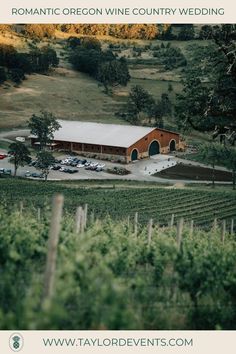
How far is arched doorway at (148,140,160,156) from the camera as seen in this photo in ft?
141

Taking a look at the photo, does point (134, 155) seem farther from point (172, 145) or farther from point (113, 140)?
point (172, 145)

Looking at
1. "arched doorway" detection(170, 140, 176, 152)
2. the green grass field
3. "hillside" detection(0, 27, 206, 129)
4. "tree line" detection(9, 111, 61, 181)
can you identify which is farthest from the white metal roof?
the green grass field

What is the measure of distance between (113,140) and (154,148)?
4.21m

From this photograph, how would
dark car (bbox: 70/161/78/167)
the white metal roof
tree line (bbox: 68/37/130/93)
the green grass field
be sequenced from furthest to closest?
tree line (bbox: 68/37/130/93) < the white metal roof < dark car (bbox: 70/161/78/167) < the green grass field

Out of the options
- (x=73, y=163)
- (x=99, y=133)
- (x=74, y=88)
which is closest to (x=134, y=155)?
(x=99, y=133)

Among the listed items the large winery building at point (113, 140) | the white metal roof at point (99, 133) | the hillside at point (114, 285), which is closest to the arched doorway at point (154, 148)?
the large winery building at point (113, 140)

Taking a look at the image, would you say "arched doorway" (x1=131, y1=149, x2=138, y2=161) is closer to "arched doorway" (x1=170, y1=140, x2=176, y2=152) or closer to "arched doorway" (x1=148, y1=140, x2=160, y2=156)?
"arched doorway" (x1=148, y1=140, x2=160, y2=156)

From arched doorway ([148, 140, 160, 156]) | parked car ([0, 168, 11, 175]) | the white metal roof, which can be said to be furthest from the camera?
arched doorway ([148, 140, 160, 156])

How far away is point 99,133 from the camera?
41.7 meters

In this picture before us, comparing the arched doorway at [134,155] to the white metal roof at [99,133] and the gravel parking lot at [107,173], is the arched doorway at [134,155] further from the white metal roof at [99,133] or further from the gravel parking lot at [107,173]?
the white metal roof at [99,133]

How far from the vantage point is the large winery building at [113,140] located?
39.2m

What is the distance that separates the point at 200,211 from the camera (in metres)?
28.8

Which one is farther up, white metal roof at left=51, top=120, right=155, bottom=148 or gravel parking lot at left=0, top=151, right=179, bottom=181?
white metal roof at left=51, top=120, right=155, bottom=148

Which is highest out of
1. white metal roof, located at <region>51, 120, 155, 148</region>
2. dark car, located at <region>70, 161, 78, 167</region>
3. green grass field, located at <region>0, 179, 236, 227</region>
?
white metal roof, located at <region>51, 120, 155, 148</region>
